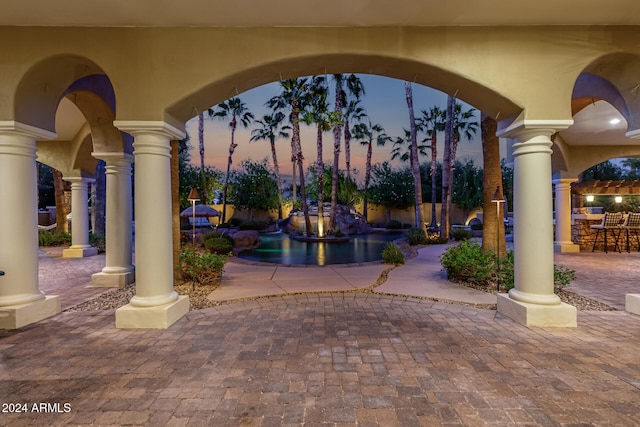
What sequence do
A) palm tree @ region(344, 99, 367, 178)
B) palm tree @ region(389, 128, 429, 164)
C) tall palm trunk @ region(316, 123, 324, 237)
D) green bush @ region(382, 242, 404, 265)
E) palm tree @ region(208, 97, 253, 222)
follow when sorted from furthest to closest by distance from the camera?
palm tree @ region(389, 128, 429, 164) < palm tree @ region(208, 97, 253, 222) < palm tree @ region(344, 99, 367, 178) < tall palm trunk @ region(316, 123, 324, 237) < green bush @ region(382, 242, 404, 265)

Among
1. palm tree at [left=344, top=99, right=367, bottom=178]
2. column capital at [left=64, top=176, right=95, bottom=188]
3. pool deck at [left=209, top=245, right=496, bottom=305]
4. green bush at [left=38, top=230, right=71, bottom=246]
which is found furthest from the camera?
palm tree at [left=344, top=99, right=367, bottom=178]

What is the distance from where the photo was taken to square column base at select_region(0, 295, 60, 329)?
4.37m

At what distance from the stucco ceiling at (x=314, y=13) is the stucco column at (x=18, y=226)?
152 centimetres

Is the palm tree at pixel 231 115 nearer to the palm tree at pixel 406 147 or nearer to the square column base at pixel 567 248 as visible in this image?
the palm tree at pixel 406 147

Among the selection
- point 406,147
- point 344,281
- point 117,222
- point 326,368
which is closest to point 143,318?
point 326,368

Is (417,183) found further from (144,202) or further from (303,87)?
(144,202)

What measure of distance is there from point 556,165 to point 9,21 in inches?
551

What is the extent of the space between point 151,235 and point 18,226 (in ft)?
6.04

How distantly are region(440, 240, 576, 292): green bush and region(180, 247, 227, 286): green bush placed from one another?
4634 millimetres

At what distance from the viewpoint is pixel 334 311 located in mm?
4973

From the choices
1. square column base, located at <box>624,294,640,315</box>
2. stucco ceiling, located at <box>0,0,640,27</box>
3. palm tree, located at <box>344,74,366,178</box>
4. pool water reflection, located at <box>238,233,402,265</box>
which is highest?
palm tree, located at <box>344,74,366,178</box>

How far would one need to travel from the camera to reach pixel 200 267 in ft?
21.1

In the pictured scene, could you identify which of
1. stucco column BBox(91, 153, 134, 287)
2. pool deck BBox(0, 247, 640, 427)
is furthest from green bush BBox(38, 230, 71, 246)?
pool deck BBox(0, 247, 640, 427)

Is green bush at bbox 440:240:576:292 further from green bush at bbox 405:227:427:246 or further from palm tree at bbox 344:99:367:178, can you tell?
palm tree at bbox 344:99:367:178
